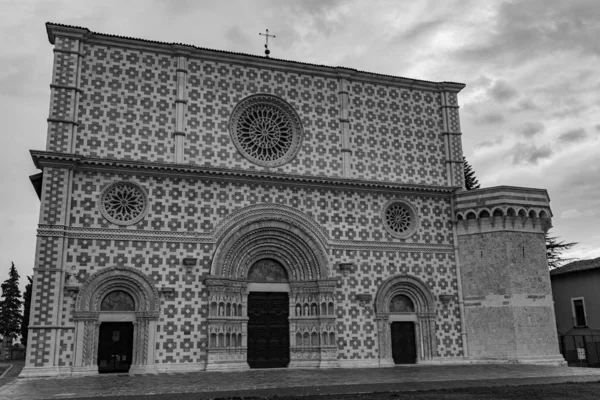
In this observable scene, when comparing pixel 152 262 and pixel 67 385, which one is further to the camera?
pixel 152 262

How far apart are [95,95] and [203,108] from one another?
4.50 meters

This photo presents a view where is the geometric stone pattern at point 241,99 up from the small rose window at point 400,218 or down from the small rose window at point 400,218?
up

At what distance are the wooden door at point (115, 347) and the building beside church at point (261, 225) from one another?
0.17 ft

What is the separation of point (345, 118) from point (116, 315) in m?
13.5

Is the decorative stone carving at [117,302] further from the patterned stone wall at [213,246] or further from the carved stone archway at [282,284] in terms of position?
the carved stone archway at [282,284]

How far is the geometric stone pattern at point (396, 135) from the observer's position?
27.6 metres

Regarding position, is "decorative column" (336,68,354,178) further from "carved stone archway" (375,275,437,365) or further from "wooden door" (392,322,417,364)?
"wooden door" (392,322,417,364)

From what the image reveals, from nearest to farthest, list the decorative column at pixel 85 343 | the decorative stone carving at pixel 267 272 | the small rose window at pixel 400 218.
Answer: the decorative column at pixel 85 343
the decorative stone carving at pixel 267 272
the small rose window at pixel 400 218

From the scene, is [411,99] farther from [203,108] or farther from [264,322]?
[264,322]

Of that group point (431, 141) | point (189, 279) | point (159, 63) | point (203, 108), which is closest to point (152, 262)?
point (189, 279)

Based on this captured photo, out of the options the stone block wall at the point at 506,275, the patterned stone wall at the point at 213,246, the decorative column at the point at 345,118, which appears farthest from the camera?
the decorative column at the point at 345,118

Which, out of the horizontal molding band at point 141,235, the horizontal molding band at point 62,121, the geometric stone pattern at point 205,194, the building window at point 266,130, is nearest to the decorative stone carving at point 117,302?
the geometric stone pattern at point 205,194

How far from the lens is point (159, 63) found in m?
25.3

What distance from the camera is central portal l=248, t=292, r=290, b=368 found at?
949 inches
